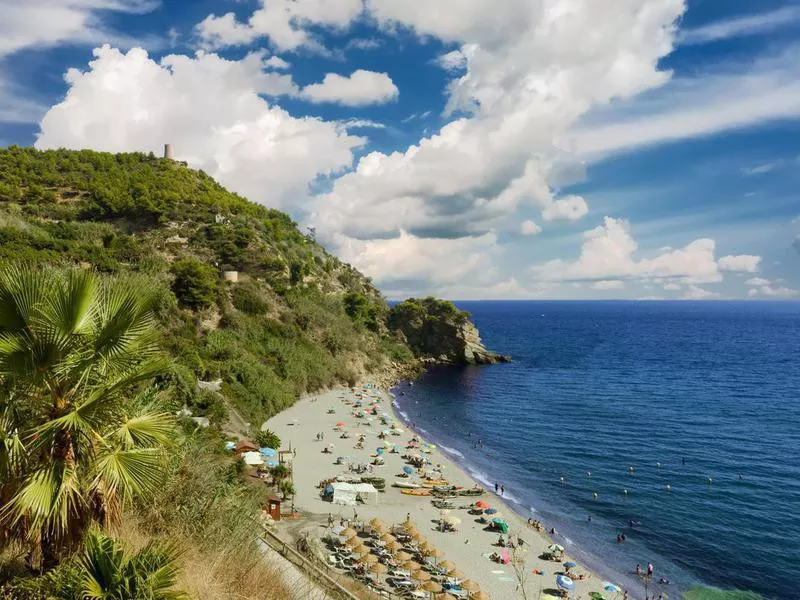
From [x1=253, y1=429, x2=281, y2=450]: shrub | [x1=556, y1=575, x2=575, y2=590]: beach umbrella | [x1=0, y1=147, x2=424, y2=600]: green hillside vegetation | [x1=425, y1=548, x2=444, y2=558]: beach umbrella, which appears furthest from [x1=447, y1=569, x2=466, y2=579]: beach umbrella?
[x1=253, y1=429, x2=281, y2=450]: shrub

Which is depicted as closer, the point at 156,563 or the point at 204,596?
the point at 156,563

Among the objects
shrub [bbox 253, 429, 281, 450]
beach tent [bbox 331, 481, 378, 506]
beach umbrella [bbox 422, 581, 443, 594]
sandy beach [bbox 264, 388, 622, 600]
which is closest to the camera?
beach umbrella [bbox 422, 581, 443, 594]

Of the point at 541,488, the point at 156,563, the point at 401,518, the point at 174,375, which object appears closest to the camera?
the point at 156,563

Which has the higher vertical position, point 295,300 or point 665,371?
point 295,300

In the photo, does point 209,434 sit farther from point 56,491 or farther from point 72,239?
point 72,239

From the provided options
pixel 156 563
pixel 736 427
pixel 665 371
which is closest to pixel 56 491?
pixel 156 563

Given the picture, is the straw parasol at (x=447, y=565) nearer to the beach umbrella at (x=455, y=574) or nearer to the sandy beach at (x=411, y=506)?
the beach umbrella at (x=455, y=574)

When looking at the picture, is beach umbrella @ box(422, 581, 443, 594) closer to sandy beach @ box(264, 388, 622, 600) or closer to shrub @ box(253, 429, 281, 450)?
sandy beach @ box(264, 388, 622, 600)
